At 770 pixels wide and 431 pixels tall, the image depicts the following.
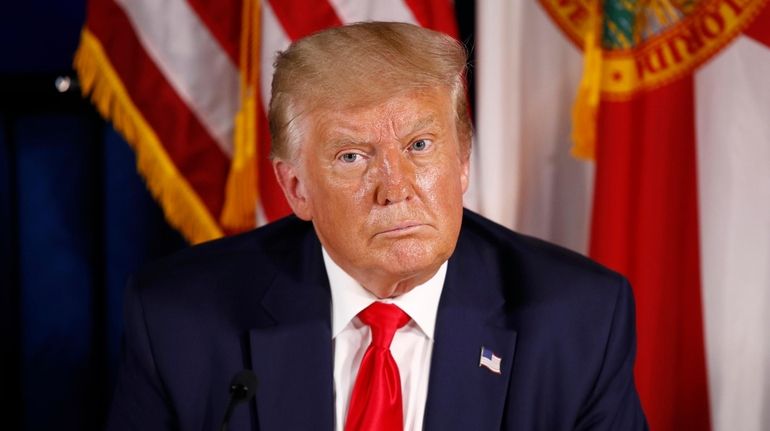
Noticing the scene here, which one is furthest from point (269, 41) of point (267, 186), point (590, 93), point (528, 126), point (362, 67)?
point (362, 67)

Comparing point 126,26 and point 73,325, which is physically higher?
point 126,26

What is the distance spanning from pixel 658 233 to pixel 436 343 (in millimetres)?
793

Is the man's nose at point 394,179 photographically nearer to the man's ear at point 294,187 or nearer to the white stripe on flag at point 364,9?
the man's ear at point 294,187

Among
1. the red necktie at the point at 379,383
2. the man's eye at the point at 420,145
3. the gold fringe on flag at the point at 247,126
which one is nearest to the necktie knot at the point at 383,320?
the red necktie at the point at 379,383

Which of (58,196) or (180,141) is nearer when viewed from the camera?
(180,141)

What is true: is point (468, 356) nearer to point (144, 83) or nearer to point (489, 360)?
point (489, 360)

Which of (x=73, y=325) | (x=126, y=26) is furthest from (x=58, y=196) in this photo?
(x=126, y=26)

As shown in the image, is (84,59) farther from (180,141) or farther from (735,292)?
(735,292)

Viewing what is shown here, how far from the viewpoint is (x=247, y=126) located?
8.09 feet

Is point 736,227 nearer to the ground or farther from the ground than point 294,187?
nearer to the ground

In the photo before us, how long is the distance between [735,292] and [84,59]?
1746 mm

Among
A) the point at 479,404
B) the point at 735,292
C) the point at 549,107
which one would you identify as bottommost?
the point at 479,404

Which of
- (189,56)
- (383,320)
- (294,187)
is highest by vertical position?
(189,56)

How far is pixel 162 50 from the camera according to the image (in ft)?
8.26
